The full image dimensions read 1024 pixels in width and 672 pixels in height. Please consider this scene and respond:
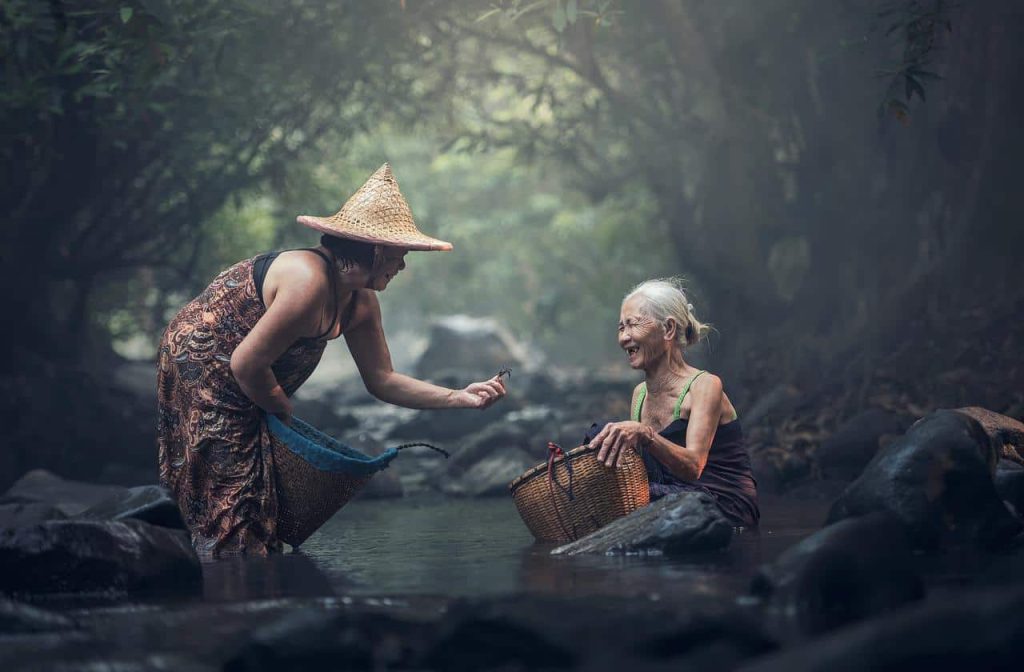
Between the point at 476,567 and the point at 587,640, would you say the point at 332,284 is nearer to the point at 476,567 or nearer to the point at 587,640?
the point at 476,567

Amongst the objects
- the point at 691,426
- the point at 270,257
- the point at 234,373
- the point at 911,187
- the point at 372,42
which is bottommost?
the point at 691,426

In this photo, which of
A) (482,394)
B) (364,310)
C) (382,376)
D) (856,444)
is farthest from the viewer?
(856,444)

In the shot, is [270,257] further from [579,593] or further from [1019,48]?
[1019,48]

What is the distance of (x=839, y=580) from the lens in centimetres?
415

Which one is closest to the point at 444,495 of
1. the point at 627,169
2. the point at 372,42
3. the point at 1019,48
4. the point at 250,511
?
the point at 250,511

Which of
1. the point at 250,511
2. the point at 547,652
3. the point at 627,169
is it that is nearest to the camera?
the point at 547,652

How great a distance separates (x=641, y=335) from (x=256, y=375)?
1905 millimetres

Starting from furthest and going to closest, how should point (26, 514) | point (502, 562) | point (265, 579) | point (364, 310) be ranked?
point (26, 514) → point (364, 310) → point (502, 562) → point (265, 579)

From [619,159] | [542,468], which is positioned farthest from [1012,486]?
[619,159]

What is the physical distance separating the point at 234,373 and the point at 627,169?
1229 cm

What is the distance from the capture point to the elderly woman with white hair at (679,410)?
223 inches

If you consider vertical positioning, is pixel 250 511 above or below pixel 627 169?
below

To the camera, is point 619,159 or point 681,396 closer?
point 681,396

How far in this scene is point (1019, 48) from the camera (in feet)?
35.3
